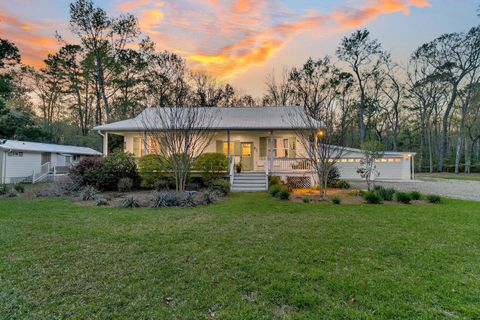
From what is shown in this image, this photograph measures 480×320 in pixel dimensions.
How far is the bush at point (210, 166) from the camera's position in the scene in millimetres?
12602

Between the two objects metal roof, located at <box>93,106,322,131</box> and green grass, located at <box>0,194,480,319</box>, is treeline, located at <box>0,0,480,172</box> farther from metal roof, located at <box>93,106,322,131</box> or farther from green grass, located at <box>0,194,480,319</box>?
green grass, located at <box>0,194,480,319</box>

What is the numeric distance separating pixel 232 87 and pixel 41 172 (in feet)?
70.5

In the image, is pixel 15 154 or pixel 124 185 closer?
pixel 124 185

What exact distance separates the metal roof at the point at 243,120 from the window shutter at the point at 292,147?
1459 millimetres

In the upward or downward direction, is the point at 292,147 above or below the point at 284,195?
above

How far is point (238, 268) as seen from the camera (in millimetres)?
3527

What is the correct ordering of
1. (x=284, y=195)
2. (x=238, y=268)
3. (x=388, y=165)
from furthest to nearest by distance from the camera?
1. (x=388, y=165)
2. (x=284, y=195)
3. (x=238, y=268)

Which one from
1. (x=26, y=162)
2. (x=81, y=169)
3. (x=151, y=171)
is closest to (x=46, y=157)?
(x=26, y=162)

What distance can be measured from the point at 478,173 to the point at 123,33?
44.6 meters

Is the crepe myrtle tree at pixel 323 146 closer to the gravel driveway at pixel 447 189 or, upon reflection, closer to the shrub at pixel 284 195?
the shrub at pixel 284 195

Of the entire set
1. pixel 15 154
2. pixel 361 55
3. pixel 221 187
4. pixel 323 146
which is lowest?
pixel 221 187

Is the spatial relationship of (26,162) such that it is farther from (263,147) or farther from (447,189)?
(447,189)

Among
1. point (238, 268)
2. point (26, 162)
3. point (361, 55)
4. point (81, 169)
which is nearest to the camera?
point (238, 268)

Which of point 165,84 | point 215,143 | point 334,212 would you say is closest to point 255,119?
point 215,143
